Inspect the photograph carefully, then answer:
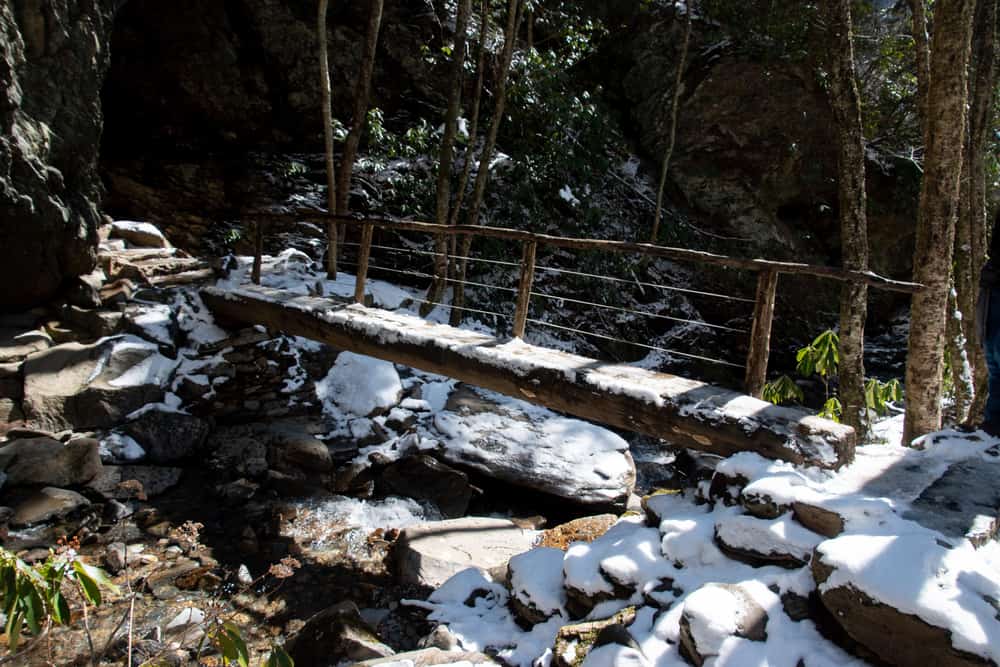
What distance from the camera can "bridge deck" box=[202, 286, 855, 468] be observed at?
3.20 metres

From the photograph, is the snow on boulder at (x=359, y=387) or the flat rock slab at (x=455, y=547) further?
the snow on boulder at (x=359, y=387)

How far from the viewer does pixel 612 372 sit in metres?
4.13

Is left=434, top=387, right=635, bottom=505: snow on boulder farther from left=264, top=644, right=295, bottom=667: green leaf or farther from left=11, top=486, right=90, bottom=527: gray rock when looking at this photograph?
left=264, top=644, right=295, bottom=667: green leaf

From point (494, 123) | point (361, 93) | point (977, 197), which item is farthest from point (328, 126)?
point (977, 197)

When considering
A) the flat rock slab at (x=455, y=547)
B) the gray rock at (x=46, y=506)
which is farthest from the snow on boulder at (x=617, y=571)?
the gray rock at (x=46, y=506)

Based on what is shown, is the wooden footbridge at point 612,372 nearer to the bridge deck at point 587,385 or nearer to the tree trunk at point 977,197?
the bridge deck at point 587,385

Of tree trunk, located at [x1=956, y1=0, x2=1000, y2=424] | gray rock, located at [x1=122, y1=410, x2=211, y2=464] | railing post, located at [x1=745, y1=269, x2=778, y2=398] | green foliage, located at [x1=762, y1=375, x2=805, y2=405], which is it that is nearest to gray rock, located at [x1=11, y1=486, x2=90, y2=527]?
gray rock, located at [x1=122, y1=410, x2=211, y2=464]

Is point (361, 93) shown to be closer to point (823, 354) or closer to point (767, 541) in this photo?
point (823, 354)

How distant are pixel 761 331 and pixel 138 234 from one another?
329 inches

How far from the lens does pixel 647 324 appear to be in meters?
10.6

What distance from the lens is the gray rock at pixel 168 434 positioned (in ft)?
17.3

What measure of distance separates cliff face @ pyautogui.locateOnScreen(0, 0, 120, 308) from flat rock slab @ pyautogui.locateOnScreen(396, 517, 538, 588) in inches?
176

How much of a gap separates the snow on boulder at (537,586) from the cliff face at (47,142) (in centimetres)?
535

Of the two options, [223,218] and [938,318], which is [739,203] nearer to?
[938,318]
